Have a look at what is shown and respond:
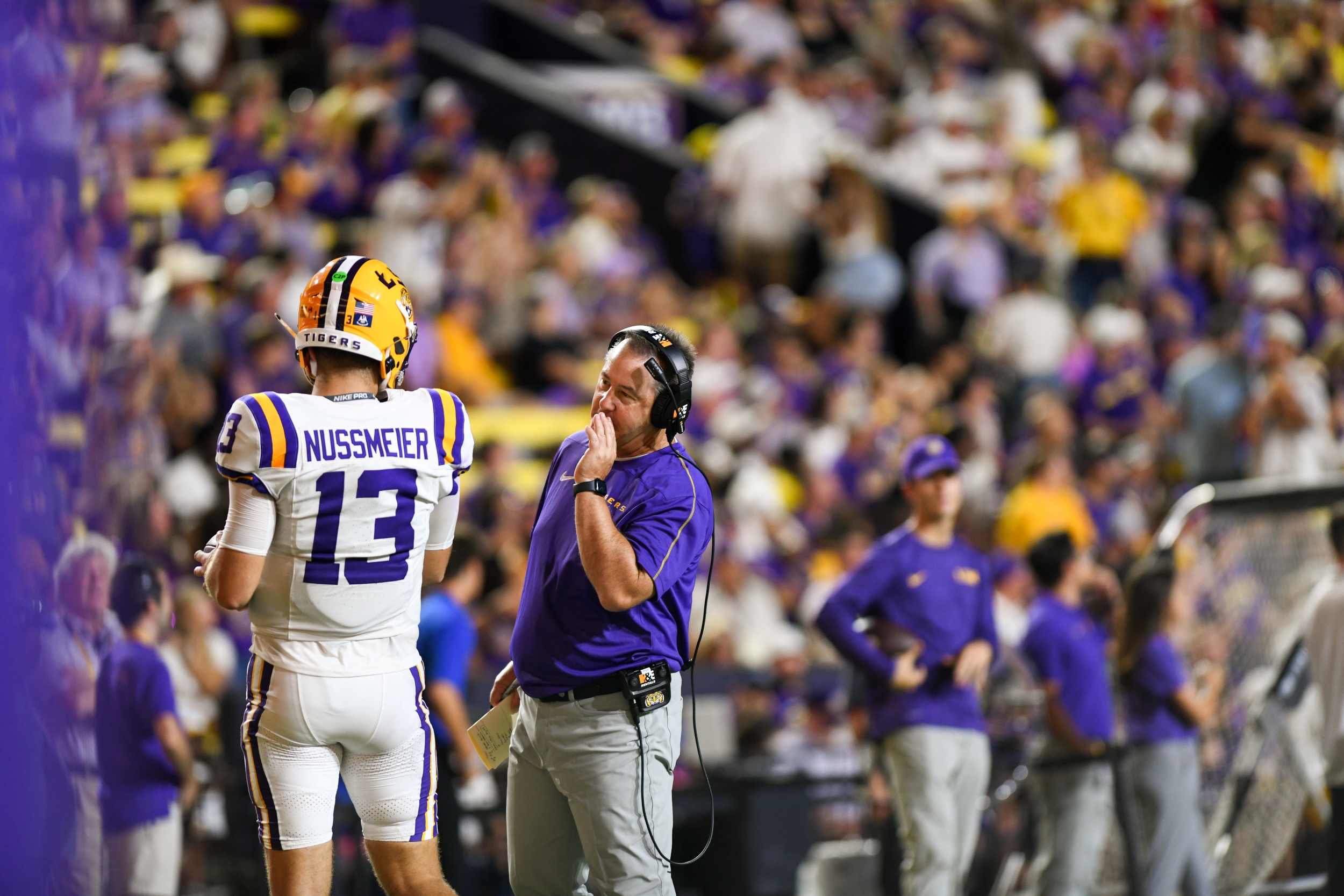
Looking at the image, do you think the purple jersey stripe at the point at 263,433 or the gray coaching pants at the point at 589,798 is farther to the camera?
the gray coaching pants at the point at 589,798

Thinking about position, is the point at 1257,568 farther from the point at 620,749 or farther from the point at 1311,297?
the point at 1311,297

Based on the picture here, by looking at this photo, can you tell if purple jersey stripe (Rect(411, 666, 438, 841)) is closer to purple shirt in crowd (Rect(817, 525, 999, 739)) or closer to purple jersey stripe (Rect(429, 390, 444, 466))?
purple jersey stripe (Rect(429, 390, 444, 466))

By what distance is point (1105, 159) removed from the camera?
54.2 feet

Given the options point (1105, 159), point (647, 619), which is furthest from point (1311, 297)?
point (647, 619)

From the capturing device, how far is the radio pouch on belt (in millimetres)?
4621

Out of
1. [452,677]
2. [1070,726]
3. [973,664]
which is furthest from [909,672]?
[452,677]

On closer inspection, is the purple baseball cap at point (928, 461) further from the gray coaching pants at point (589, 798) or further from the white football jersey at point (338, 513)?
the white football jersey at point (338, 513)

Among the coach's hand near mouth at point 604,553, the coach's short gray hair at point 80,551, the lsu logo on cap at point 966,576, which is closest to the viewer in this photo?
the coach's short gray hair at point 80,551

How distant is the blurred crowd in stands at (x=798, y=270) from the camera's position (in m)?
10.2

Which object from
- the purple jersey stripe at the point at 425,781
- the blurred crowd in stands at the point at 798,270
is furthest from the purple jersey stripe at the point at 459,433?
the blurred crowd in stands at the point at 798,270

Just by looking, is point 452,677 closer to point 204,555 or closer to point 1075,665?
point 1075,665

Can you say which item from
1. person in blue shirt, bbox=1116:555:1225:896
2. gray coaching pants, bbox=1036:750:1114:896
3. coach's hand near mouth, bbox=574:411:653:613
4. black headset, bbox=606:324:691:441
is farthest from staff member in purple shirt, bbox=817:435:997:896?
coach's hand near mouth, bbox=574:411:653:613

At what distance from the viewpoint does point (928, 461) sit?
671 centimetres

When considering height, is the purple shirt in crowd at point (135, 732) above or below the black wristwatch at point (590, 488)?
below
